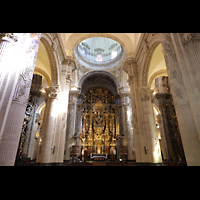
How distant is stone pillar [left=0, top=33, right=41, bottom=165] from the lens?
3.62m

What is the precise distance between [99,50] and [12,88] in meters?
21.1

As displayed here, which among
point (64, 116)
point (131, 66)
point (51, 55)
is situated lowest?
point (64, 116)

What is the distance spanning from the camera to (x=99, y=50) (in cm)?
2306

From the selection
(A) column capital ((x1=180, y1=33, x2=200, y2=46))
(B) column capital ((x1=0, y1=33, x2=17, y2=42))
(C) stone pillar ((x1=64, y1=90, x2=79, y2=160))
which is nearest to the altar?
(C) stone pillar ((x1=64, y1=90, x2=79, y2=160))

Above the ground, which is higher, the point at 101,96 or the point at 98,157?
the point at 101,96

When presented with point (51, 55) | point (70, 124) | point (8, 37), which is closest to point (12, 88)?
point (8, 37)

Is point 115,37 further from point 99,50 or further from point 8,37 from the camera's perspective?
point 99,50

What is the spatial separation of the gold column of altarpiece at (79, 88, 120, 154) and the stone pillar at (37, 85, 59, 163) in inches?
479

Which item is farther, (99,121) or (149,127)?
(99,121)

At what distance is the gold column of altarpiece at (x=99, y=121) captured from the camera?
20984mm

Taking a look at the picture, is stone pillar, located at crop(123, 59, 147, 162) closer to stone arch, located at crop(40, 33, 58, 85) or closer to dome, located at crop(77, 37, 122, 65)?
stone arch, located at crop(40, 33, 58, 85)
